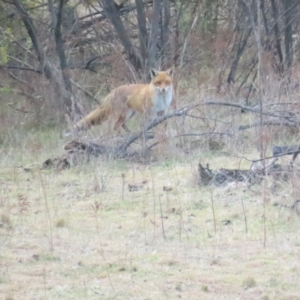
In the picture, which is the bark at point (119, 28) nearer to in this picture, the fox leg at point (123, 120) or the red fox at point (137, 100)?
the red fox at point (137, 100)

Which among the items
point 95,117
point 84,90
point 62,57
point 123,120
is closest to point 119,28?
point 62,57

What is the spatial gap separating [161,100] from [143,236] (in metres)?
6.02

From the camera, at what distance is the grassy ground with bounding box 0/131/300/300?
17.8 ft

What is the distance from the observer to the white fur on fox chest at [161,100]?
1262 cm

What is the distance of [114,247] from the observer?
6473 millimetres

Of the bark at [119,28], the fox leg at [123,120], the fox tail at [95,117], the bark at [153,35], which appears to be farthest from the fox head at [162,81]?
the bark at [119,28]

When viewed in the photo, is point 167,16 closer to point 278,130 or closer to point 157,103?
point 157,103

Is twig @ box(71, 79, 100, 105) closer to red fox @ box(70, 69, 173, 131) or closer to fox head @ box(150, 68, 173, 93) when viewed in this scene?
red fox @ box(70, 69, 173, 131)

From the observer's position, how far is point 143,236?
22.5 ft

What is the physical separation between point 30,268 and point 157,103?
7.09 m

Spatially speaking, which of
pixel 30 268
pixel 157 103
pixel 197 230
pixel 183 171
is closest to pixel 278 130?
pixel 183 171

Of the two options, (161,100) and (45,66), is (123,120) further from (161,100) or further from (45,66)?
(45,66)

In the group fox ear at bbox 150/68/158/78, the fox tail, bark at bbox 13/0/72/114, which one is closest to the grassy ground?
the fox tail

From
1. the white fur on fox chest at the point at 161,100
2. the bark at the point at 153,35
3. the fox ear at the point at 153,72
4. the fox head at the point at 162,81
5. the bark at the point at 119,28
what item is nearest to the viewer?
the fox head at the point at 162,81
